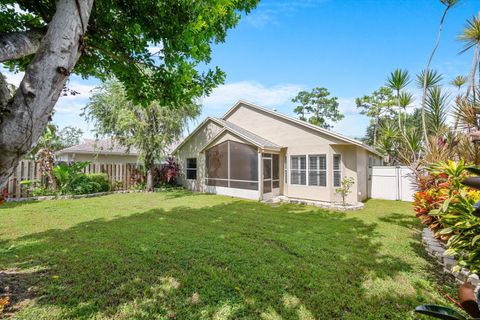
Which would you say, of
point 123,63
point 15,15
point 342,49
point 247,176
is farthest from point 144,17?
point 342,49

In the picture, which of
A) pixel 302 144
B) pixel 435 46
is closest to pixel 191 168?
pixel 302 144

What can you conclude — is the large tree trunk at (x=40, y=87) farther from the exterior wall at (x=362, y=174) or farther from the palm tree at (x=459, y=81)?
the palm tree at (x=459, y=81)

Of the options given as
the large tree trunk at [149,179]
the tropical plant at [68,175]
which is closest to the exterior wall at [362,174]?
the large tree trunk at [149,179]

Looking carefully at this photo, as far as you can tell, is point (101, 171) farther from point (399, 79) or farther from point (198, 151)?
point (399, 79)

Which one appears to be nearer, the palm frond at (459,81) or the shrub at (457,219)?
the shrub at (457,219)

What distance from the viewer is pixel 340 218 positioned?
893cm

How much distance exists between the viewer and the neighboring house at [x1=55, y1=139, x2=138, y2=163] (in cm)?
1719

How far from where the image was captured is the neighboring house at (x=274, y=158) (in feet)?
39.4

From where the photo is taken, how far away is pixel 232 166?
47.8ft

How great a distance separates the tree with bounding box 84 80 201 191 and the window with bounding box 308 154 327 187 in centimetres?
916

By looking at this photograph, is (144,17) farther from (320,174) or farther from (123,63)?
(320,174)

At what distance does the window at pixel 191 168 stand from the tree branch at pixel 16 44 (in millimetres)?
Answer: 15263

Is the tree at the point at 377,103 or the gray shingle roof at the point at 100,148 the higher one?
the tree at the point at 377,103

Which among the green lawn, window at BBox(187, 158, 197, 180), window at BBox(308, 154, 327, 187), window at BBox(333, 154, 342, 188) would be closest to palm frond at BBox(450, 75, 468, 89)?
window at BBox(333, 154, 342, 188)
